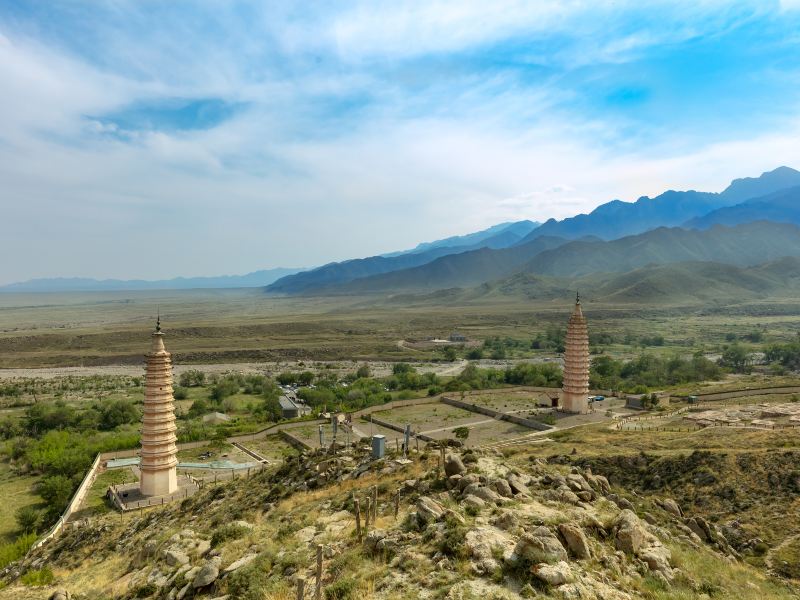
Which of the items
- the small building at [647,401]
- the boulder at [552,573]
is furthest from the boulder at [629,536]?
the small building at [647,401]

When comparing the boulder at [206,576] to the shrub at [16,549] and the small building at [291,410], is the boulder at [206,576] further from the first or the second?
the small building at [291,410]

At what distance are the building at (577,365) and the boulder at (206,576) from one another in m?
32.2

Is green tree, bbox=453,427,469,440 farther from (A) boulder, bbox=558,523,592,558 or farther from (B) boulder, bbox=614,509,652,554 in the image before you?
(A) boulder, bbox=558,523,592,558

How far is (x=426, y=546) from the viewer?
34.3ft

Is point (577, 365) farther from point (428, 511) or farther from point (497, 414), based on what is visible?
point (428, 511)

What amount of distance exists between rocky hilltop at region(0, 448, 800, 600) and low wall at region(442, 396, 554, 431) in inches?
725

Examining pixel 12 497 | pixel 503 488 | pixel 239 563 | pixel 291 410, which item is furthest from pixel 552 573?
pixel 291 410

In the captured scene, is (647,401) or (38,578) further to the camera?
(647,401)

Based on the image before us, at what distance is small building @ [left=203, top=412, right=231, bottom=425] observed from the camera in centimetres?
4534

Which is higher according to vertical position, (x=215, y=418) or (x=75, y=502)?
(x=75, y=502)

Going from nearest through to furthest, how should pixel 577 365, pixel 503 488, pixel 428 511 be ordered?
pixel 428 511 → pixel 503 488 → pixel 577 365

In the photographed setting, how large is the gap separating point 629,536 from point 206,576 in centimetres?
853

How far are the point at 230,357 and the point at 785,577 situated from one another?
3830 inches

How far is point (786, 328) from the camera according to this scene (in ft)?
366
